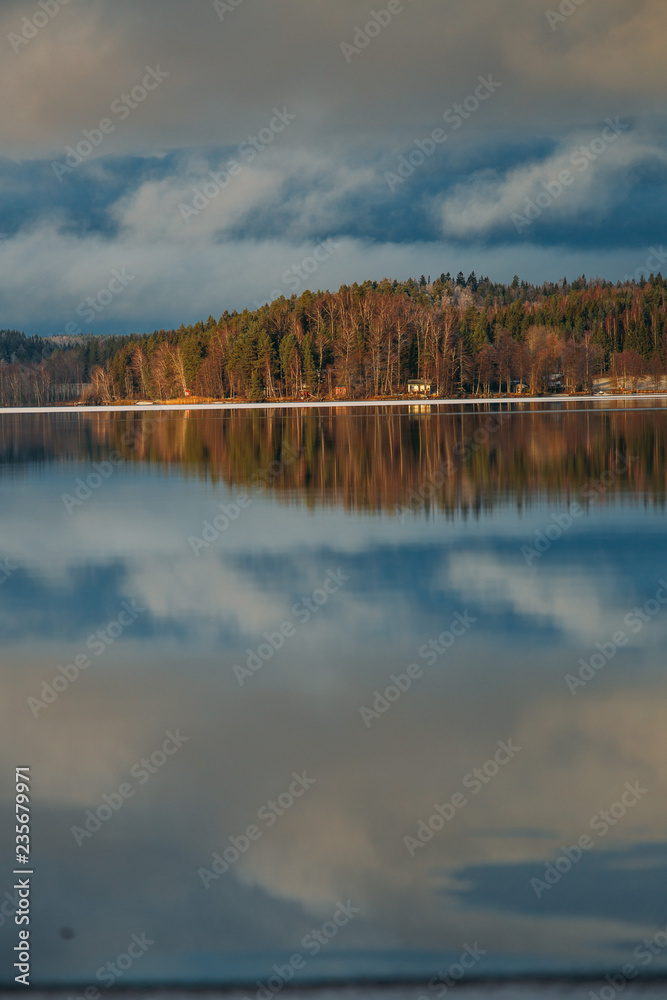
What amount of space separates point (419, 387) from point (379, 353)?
6.48 meters

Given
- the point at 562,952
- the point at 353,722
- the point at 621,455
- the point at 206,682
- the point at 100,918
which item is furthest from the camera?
the point at 621,455

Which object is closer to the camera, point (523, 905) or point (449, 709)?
point (523, 905)

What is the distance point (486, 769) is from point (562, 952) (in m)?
1.81

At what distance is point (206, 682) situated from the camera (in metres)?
7.61

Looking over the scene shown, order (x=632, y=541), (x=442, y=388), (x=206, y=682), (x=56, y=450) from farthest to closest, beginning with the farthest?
(x=442, y=388) → (x=56, y=450) → (x=632, y=541) → (x=206, y=682)

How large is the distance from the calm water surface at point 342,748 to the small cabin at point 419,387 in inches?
3947

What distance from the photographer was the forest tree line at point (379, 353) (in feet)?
375

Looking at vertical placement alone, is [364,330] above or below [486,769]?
above

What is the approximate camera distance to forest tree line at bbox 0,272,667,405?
4496 inches

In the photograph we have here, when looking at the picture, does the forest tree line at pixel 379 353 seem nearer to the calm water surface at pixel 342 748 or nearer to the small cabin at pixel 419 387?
the small cabin at pixel 419 387

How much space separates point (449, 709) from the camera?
6.95 metres

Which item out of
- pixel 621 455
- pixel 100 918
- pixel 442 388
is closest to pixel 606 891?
pixel 100 918

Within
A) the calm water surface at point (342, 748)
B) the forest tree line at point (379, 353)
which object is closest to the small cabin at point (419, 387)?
the forest tree line at point (379, 353)

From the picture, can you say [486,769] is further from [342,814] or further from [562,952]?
[562,952]
